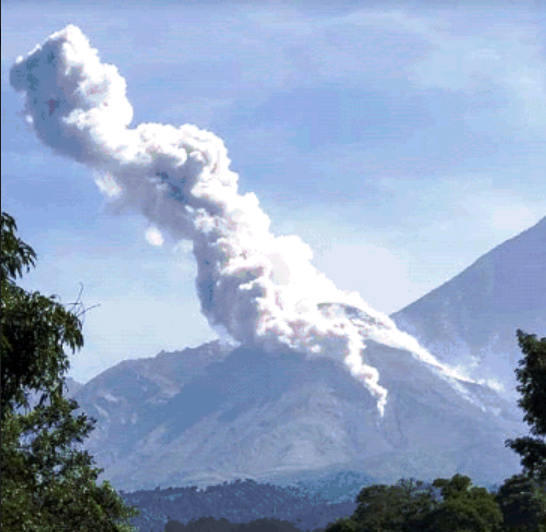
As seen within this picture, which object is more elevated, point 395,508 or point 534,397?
point 534,397

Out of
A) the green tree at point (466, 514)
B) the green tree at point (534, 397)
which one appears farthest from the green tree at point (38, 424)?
the green tree at point (466, 514)

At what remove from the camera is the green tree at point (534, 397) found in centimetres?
5850

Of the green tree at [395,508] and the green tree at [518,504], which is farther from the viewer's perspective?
the green tree at [395,508]

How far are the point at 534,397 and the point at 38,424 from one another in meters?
25.9

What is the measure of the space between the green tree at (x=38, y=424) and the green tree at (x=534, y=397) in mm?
21605

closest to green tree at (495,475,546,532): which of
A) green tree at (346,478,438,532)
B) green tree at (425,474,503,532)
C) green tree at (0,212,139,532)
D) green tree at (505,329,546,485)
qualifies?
green tree at (425,474,503,532)

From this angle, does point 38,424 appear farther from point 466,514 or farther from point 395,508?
point 395,508

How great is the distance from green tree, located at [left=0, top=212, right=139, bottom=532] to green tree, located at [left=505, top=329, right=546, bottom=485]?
70.9 feet

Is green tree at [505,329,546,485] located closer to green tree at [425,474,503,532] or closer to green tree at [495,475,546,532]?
green tree at [425,474,503,532]

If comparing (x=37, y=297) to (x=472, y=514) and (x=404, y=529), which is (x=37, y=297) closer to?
(x=472, y=514)

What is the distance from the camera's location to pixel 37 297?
2841 centimetres

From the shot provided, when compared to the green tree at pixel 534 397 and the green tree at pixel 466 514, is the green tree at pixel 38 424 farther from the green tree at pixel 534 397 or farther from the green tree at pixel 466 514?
the green tree at pixel 466 514

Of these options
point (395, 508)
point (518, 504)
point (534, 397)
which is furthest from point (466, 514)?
point (534, 397)

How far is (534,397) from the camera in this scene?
2331 inches
